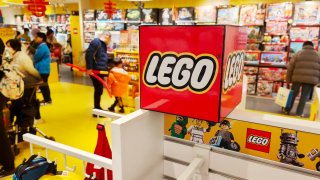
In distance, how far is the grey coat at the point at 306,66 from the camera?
204 inches

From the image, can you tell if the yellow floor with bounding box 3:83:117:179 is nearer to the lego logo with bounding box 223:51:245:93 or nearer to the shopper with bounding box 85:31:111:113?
the shopper with bounding box 85:31:111:113

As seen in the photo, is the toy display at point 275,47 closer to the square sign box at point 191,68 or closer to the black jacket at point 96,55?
the black jacket at point 96,55

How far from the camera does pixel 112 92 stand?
5402 millimetres

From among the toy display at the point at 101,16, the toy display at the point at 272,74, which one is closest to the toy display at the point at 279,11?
the toy display at the point at 272,74

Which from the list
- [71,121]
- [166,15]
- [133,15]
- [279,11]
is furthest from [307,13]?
[71,121]

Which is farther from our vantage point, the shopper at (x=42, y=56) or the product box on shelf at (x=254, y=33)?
the product box on shelf at (x=254, y=33)

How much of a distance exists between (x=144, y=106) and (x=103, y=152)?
2.00 feet

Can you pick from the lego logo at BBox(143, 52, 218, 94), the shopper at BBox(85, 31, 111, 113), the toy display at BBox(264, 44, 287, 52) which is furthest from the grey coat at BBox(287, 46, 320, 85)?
the lego logo at BBox(143, 52, 218, 94)

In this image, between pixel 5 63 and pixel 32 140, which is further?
pixel 5 63

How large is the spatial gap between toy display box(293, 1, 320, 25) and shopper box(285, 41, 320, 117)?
1474 millimetres

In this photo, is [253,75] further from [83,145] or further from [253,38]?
[83,145]

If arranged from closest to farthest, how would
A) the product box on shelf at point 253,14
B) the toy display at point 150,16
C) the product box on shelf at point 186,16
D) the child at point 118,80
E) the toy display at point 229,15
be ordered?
the child at point 118,80 < the product box on shelf at point 253,14 < the toy display at point 229,15 < the product box on shelf at point 186,16 < the toy display at point 150,16

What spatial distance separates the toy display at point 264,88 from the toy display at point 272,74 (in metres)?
0.11

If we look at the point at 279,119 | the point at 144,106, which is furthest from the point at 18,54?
the point at 279,119
